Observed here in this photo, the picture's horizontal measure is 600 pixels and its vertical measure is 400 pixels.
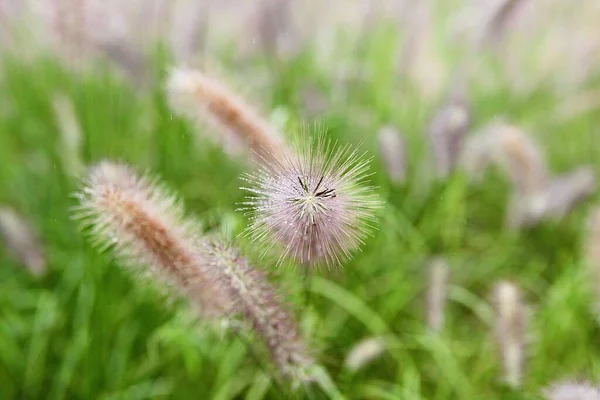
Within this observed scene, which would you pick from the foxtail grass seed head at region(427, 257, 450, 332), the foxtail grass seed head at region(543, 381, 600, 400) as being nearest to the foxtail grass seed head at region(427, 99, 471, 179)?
the foxtail grass seed head at region(427, 257, 450, 332)

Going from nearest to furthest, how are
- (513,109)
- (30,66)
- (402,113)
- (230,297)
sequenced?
(230,297) < (402,113) < (513,109) < (30,66)

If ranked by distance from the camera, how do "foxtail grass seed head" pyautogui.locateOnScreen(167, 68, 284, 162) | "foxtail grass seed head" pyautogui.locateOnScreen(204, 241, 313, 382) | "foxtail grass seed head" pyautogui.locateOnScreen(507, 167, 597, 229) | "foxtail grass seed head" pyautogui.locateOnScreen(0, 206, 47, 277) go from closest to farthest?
"foxtail grass seed head" pyautogui.locateOnScreen(204, 241, 313, 382)
"foxtail grass seed head" pyautogui.locateOnScreen(167, 68, 284, 162)
"foxtail grass seed head" pyautogui.locateOnScreen(0, 206, 47, 277)
"foxtail grass seed head" pyautogui.locateOnScreen(507, 167, 597, 229)

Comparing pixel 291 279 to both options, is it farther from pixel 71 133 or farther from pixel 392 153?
pixel 71 133

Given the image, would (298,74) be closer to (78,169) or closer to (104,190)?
(78,169)

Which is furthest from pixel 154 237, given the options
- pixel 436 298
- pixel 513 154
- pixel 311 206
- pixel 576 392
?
pixel 513 154

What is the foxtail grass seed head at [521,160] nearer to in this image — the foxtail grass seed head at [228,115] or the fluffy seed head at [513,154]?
the fluffy seed head at [513,154]

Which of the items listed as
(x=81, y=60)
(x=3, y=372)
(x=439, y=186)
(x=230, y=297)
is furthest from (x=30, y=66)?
(x=230, y=297)

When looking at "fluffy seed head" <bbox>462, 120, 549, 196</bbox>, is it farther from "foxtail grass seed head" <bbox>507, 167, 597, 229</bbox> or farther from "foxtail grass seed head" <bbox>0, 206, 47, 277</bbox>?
"foxtail grass seed head" <bbox>0, 206, 47, 277</bbox>
